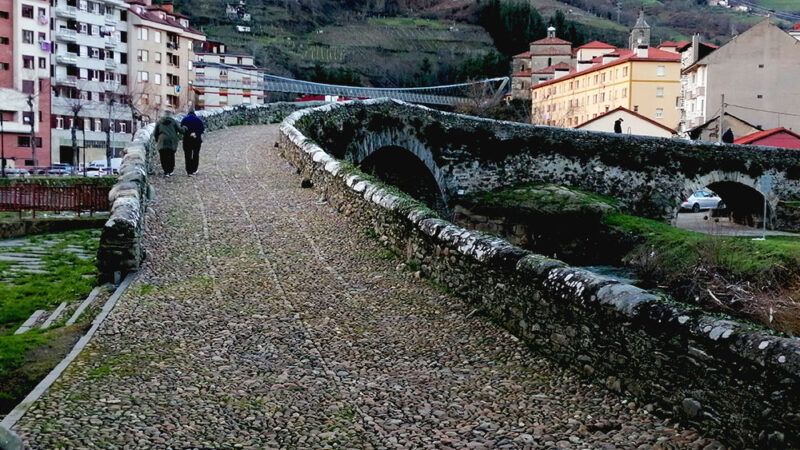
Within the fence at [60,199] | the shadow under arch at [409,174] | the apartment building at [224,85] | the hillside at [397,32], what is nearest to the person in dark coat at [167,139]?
the fence at [60,199]

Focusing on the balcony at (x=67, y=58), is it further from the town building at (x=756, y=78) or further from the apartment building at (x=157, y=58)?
the town building at (x=756, y=78)

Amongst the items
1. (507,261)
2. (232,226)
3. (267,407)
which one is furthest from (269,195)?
(267,407)

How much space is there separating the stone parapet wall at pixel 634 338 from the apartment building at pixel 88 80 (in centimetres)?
6075

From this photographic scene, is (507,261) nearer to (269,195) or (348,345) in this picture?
(348,345)

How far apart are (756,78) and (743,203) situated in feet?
61.4

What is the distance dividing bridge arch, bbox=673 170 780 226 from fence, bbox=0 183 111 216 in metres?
23.8

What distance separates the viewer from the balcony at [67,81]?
6859cm

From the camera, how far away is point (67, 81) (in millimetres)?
69125

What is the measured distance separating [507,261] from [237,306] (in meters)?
2.83

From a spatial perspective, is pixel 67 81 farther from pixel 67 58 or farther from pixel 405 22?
pixel 405 22

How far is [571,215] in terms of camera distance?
1344 inches

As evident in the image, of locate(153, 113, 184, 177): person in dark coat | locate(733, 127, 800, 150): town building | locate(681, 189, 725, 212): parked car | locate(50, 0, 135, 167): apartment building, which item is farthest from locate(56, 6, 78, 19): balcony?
locate(153, 113, 184, 177): person in dark coat

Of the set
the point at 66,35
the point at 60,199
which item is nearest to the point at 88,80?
the point at 66,35

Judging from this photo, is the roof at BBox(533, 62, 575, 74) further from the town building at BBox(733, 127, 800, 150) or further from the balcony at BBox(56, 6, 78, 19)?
the balcony at BBox(56, 6, 78, 19)
